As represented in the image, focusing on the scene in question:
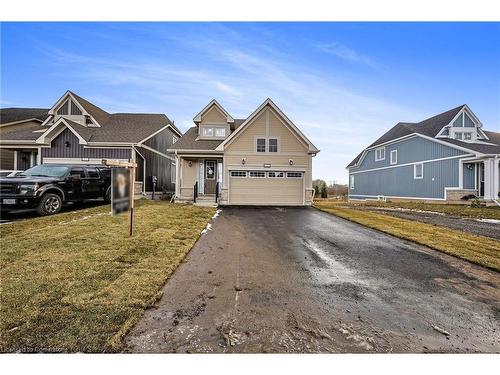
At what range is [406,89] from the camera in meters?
15.1

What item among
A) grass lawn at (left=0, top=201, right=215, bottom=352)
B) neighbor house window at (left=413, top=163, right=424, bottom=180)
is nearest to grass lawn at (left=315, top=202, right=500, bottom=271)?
grass lawn at (left=0, top=201, right=215, bottom=352)

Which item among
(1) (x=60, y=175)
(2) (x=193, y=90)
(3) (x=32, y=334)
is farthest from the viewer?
(2) (x=193, y=90)

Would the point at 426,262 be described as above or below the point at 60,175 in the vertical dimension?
below

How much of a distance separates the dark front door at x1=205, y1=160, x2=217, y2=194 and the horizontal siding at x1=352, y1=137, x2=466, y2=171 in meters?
17.0

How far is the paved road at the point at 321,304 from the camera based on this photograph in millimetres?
2168

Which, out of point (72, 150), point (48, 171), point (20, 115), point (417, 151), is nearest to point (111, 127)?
point (72, 150)

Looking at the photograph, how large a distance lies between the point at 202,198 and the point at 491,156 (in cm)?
1879

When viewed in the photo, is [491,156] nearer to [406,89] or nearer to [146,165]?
[406,89]

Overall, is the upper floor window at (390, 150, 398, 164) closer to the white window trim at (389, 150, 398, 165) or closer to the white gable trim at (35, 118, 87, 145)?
the white window trim at (389, 150, 398, 165)

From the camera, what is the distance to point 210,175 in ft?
53.2

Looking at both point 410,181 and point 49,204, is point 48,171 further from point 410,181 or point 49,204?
point 410,181

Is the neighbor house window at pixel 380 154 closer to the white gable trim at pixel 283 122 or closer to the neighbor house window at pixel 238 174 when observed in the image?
the white gable trim at pixel 283 122

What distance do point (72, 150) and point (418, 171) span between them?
2630cm

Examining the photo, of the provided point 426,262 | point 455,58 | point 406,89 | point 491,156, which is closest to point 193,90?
point 406,89
